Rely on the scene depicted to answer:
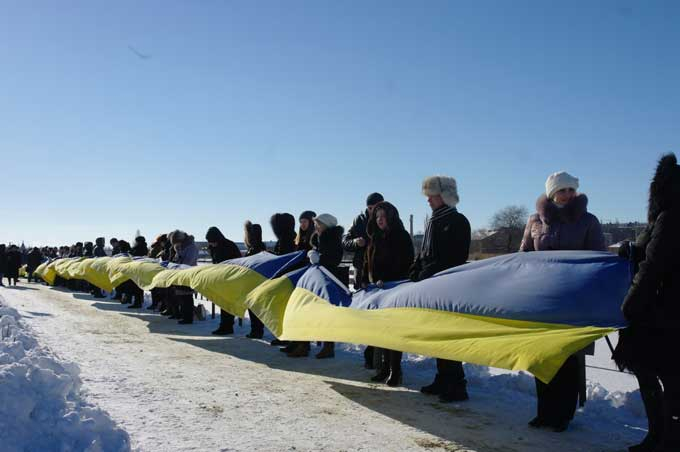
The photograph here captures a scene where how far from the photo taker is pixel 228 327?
10.8 m

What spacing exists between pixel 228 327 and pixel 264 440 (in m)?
6.43

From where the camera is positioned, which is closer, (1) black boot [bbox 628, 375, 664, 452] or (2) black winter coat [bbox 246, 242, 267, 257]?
(1) black boot [bbox 628, 375, 664, 452]

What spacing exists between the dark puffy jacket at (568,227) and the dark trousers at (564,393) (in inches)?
37.3

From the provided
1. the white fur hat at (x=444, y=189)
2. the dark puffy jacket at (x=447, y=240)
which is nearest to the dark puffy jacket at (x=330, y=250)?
the dark puffy jacket at (x=447, y=240)

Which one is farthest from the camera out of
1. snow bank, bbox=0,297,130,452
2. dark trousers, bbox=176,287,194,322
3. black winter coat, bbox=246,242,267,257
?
dark trousers, bbox=176,287,194,322

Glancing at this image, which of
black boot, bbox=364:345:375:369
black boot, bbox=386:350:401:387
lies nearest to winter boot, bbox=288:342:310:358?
black boot, bbox=364:345:375:369

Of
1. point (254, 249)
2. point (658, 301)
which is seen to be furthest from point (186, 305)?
point (658, 301)

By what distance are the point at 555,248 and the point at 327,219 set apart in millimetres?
3811

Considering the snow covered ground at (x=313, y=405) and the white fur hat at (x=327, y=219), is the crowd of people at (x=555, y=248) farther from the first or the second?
the snow covered ground at (x=313, y=405)

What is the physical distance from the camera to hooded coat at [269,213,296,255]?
996 centimetres

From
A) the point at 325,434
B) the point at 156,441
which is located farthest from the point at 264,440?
the point at 156,441

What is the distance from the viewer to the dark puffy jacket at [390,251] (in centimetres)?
671

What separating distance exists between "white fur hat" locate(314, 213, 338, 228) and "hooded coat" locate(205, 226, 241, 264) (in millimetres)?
3760

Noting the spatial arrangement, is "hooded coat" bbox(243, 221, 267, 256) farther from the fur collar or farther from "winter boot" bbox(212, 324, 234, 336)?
the fur collar
